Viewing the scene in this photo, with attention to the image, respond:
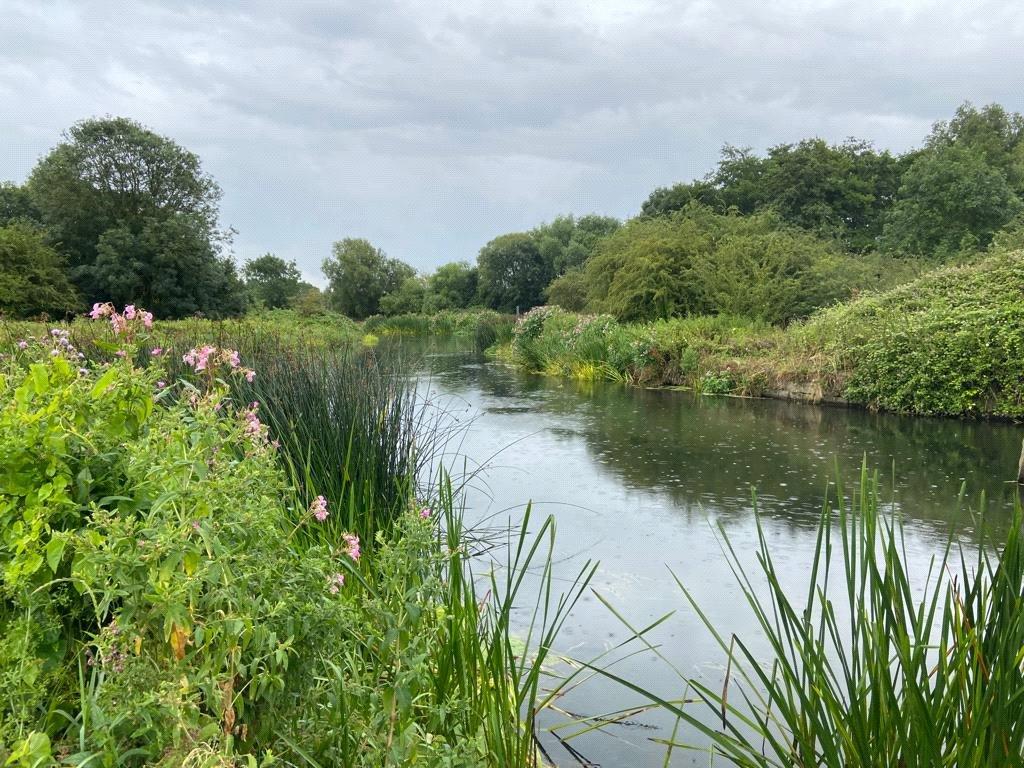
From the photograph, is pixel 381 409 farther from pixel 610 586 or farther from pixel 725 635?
pixel 725 635

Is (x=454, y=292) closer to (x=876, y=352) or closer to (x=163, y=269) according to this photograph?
(x=163, y=269)

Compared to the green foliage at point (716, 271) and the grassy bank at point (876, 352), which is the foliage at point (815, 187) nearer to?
the green foliage at point (716, 271)

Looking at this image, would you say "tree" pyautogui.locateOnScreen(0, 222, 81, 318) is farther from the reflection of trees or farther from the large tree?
the reflection of trees

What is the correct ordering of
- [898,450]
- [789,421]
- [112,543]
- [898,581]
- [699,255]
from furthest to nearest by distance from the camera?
[699,255] < [789,421] < [898,450] < [898,581] < [112,543]

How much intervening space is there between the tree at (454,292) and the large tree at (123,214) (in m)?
25.2

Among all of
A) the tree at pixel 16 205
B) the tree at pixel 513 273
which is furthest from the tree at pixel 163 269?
the tree at pixel 513 273

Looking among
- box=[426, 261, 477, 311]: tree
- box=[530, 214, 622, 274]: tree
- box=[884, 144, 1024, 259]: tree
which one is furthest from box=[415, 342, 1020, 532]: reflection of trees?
box=[426, 261, 477, 311]: tree

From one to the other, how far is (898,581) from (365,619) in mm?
1266

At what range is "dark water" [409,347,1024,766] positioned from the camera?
3031 millimetres

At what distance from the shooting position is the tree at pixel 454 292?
57281 millimetres

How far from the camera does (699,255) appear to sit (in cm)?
1852

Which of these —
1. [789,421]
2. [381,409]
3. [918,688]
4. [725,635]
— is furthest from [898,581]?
[789,421]

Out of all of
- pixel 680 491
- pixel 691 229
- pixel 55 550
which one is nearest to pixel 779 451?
pixel 680 491

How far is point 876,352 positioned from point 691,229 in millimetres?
10316
